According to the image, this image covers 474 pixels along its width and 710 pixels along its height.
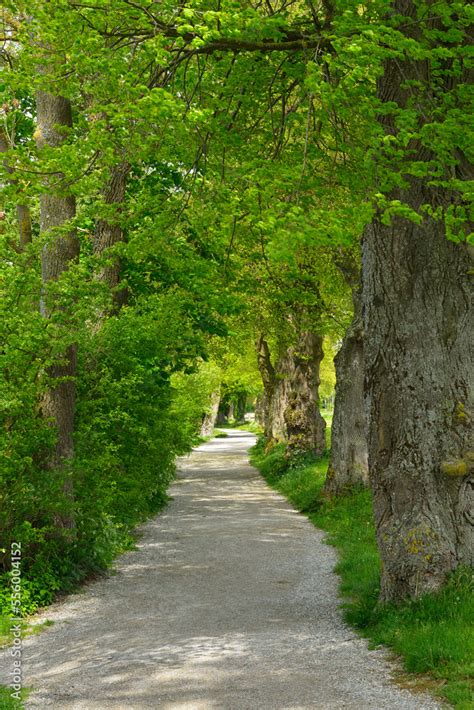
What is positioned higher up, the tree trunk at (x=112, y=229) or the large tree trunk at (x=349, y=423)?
the tree trunk at (x=112, y=229)

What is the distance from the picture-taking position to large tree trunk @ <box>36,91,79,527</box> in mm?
10773

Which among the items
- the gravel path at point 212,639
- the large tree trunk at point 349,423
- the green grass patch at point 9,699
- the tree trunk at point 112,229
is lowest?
the gravel path at point 212,639

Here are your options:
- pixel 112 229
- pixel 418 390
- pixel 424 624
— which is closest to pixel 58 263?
pixel 112 229

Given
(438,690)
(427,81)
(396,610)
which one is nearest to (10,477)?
(396,610)

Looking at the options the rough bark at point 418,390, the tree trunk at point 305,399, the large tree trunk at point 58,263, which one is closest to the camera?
the rough bark at point 418,390

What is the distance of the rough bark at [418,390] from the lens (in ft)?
26.2

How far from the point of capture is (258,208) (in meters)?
7.80

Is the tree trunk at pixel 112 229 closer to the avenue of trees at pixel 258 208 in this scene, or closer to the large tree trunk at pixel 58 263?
the avenue of trees at pixel 258 208

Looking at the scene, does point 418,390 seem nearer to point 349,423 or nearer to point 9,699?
point 9,699

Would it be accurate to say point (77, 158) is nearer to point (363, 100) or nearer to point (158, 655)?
point (363, 100)

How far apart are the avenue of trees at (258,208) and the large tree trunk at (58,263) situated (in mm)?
32

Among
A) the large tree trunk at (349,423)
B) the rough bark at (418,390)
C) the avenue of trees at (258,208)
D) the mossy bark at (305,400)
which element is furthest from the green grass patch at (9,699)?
the mossy bark at (305,400)

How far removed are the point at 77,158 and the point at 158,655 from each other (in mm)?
5203

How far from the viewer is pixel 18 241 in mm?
15984
